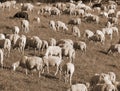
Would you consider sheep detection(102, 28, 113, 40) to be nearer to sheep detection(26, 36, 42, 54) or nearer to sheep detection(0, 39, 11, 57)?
sheep detection(26, 36, 42, 54)

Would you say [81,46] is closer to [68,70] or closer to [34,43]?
[34,43]

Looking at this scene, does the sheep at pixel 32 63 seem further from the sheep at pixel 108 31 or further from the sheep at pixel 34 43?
the sheep at pixel 108 31

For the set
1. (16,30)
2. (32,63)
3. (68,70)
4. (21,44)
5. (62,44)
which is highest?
(32,63)

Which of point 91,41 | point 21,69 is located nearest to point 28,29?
point 91,41

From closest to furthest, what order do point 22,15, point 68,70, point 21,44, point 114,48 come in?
point 68,70 < point 21,44 < point 114,48 < point 22,15

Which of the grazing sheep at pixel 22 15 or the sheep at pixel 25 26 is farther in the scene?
the grazing sheep at pixel 22 15

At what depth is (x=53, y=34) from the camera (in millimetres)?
35156

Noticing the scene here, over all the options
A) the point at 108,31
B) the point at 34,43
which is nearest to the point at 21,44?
the point at 34,43

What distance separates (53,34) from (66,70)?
11.9 meters

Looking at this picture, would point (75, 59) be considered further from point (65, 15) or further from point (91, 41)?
point (65, 15)

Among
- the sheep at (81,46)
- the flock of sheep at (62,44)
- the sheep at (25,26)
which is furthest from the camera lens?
the sheep at (25,26)

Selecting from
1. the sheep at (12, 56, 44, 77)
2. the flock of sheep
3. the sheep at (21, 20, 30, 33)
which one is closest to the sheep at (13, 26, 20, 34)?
the flock of sheep

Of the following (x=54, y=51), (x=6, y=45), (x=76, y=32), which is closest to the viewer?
(x=6, y=45)

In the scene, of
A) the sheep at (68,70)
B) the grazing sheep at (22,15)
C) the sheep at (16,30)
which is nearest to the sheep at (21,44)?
the sheep at (16,30)
